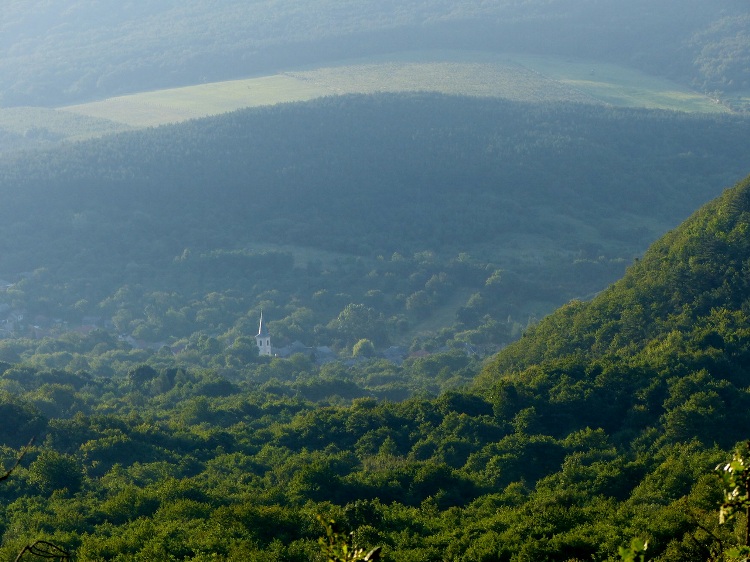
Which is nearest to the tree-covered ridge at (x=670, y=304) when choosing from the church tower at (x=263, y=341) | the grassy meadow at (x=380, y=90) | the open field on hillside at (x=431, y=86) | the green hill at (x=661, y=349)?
the green hill at (x=661, y=349)

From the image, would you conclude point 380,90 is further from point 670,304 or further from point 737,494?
point 737,494

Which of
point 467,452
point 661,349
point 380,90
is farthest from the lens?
point 380,90

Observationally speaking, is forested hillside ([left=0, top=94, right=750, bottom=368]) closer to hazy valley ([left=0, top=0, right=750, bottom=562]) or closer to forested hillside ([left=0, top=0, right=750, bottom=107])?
hazy valley ([left=0, top=0, right=750, bottom=562])

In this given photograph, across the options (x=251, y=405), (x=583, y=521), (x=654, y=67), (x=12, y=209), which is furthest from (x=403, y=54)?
(x=583, y=521)

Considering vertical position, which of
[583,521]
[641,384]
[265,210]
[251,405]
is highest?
[583,521]

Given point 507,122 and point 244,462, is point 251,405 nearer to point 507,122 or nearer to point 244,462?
point 244,462

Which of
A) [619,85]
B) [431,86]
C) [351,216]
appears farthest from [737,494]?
[619,85]

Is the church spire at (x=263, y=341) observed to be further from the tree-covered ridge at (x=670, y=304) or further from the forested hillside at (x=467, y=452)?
the tree-covered ridge at (x=670, y=304)
